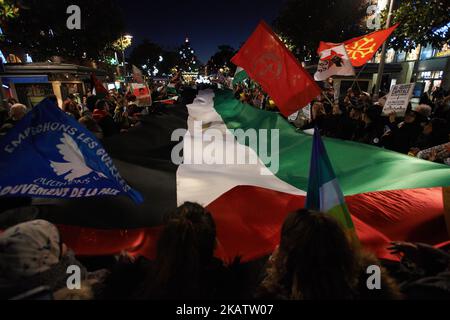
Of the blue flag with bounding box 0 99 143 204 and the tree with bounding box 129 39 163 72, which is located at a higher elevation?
the tree with bounding box 129 39 163 72

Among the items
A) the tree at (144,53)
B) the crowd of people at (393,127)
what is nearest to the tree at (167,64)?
the tree at (144,53)

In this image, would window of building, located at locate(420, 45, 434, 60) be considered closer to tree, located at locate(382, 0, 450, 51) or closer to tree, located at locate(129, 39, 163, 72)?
tree, located at locate(382, 0, 450, 51)

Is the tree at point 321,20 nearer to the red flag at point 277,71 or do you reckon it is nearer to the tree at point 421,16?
the tree at point 421,16

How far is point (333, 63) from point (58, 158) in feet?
24.1

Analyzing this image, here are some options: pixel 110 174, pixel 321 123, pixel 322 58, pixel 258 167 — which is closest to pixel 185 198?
pixel 110 174

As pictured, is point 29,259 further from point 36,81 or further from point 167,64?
point 167,64

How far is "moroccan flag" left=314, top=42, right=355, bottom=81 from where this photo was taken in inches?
288

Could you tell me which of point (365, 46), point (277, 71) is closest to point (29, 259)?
point (277, 71)

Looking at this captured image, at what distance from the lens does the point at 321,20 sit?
1121 inches

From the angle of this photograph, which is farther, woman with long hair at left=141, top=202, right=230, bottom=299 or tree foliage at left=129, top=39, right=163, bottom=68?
tree foliage at left=129, top=39, right=163, bottom=68

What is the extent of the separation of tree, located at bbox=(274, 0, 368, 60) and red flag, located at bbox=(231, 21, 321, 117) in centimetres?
2732

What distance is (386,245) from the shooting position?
8.27ft

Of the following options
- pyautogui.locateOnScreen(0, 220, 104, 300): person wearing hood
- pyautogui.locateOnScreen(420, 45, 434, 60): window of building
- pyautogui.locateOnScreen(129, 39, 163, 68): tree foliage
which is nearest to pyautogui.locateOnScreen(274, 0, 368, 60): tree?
pyautogui.locateOnScreen(420, 45, 434, 60): window of building
